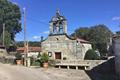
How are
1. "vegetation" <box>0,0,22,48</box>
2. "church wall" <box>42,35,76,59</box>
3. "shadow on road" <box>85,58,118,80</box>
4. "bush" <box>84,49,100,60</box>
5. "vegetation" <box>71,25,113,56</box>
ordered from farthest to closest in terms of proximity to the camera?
"vegetation" <box>71,25,113,56</box> < "vegetation" <box>0,0,22,48</box> < "church wall" <box>42,35,76,59</box> < "bush" <box>84,49,100,60</box> < "shadow on road" <box>85,58,118,80</box>

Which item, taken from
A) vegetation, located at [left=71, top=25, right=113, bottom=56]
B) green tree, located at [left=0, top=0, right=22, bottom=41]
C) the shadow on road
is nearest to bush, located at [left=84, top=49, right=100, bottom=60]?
the shadow on road

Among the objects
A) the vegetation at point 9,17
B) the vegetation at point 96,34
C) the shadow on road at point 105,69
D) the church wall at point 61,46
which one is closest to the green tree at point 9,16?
the vegetation at point 9,17

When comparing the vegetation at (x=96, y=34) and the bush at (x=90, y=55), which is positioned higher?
the vegetation at (x=96, y=34)

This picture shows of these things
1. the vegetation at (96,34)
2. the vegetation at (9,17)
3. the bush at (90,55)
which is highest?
the vegetation at (9,17)

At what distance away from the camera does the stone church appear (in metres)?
45.6

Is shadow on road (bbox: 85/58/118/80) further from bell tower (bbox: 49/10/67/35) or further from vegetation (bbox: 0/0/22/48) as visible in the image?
vegetation (bbox: 0/0/22/48)

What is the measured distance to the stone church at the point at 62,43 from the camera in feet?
150

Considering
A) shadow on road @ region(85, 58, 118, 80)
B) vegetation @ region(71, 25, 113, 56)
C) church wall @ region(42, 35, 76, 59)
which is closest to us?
shadow on road @ region(85, 58, 118, 80)

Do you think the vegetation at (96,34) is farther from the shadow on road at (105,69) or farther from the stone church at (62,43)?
the shadow on road at (105,69)

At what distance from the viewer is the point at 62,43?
46594 millimetres

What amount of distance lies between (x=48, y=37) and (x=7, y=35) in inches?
624

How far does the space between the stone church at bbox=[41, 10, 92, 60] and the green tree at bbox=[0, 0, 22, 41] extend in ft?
66.3

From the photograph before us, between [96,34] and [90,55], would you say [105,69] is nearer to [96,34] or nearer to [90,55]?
[90,55]

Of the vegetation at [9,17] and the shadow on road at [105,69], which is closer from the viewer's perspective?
the shadow on road at [105,69]
